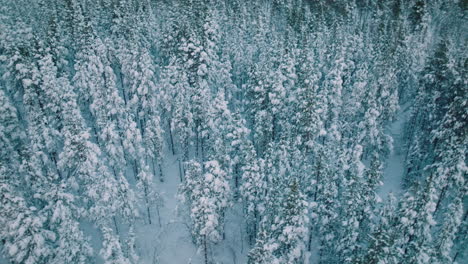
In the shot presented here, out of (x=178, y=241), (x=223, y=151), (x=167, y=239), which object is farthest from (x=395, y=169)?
(x=167, y=239)

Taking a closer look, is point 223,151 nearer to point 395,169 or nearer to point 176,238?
point 176,238

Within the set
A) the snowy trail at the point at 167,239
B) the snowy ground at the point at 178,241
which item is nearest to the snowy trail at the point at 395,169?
the snowy ground at the point at 178,241

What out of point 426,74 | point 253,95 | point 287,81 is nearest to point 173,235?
point 253,95

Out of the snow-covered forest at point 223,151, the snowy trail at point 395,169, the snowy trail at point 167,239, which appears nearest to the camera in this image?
the snow-covered forest at point 223,151

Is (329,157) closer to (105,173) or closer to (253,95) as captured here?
(253,95)

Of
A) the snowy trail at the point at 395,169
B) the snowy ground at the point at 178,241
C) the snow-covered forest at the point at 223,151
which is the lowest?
the snowy ground at the point at 178,241

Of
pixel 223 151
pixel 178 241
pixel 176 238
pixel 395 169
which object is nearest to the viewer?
pixel 223 151

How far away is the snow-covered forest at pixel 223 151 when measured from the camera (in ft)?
81.9

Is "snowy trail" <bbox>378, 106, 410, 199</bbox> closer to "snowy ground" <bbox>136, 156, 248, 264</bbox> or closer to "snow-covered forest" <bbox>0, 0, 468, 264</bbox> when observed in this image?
"snow-covered forest" <bbox>0, 0, 468, 264</bbox>

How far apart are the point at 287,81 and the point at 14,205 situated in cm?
2721

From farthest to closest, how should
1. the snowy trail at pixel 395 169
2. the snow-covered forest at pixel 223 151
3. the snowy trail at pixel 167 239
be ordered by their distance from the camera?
the snowy trail at pixel 395 169
the snowy trail at pixel 167 239
the snow-covered forest at pixel 223 151

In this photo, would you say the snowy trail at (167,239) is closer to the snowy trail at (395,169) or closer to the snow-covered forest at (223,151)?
the snow-covered forest at (223,151)

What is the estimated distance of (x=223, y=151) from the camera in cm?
2948

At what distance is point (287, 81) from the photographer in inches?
1474
